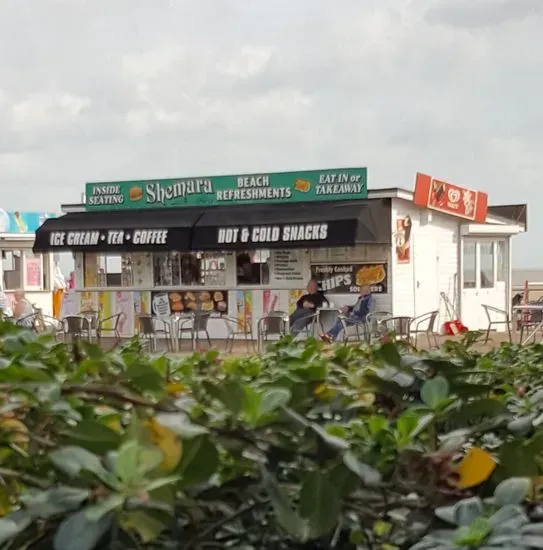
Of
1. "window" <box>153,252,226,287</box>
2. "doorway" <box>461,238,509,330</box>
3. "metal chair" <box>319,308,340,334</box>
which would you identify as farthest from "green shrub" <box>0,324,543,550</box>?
"doorway" <box>461,238,509,330</box>

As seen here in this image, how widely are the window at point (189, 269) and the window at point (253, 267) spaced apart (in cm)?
33

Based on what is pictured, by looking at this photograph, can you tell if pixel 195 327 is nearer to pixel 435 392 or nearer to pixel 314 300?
pixel 314 300

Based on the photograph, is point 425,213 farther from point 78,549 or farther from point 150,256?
point 78,549

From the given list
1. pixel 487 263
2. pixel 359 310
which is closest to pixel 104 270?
pixel 359 310

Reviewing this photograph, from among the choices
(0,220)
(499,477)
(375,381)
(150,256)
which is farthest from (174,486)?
(0,220)

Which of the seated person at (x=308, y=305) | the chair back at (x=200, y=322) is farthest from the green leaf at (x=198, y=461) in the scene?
the chair back at (x=200, y=322)

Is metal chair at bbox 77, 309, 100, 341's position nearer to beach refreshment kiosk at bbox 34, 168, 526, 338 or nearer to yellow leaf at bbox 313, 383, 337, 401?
beach refreshment kiosk at bbox 34, 168, 526, 338

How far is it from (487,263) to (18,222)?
11.7 m

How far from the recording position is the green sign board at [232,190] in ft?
64.2

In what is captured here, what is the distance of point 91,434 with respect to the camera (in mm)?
1084

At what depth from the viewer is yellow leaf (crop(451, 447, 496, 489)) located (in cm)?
117

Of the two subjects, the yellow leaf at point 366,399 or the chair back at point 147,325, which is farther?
the chair back at point 147,325

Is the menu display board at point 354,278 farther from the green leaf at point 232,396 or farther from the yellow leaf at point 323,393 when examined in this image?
the green leaf at point 232,396

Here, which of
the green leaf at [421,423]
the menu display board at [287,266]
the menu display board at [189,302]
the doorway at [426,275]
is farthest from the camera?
the doorway at [426,275]
